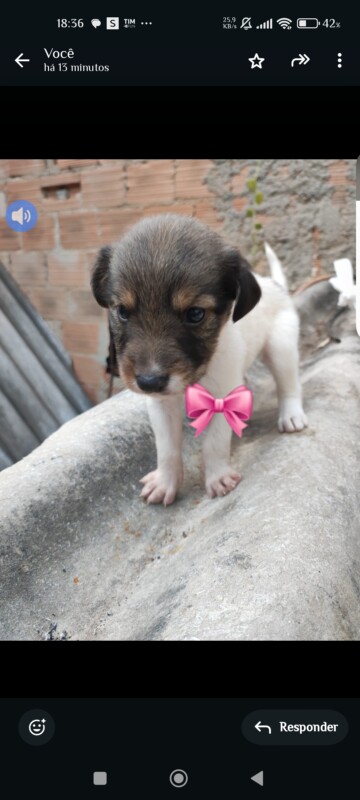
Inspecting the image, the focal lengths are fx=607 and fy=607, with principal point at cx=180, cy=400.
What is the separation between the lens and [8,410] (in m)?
2.96

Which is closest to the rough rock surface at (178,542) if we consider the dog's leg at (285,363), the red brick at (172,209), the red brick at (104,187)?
the dog's leg at (285,363)

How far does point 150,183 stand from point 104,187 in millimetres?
363

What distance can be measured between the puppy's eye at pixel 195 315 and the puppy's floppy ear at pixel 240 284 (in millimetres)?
147

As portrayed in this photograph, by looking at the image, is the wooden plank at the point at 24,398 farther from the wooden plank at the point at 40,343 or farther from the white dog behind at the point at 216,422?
the white dog behind at the point at 216,422

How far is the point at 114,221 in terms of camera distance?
362cm

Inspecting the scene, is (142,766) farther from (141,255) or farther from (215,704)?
(141,255)

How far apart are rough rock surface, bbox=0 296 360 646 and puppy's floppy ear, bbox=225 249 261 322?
48 cm

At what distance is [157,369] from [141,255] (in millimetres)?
276

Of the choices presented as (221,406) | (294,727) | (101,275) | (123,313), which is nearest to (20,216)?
(101,275)

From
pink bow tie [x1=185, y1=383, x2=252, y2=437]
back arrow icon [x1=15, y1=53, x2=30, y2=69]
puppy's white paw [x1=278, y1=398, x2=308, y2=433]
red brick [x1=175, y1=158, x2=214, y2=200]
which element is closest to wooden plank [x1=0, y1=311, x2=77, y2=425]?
red brick [x1=175, y1=158, x2=214, y2=200]

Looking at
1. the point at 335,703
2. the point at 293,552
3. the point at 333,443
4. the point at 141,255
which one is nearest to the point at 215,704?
the point at 335,703

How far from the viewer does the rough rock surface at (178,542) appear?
1153mm

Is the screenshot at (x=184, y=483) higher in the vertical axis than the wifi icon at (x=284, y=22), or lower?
lower

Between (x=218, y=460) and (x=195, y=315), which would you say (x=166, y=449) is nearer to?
(x=218, y=460)
